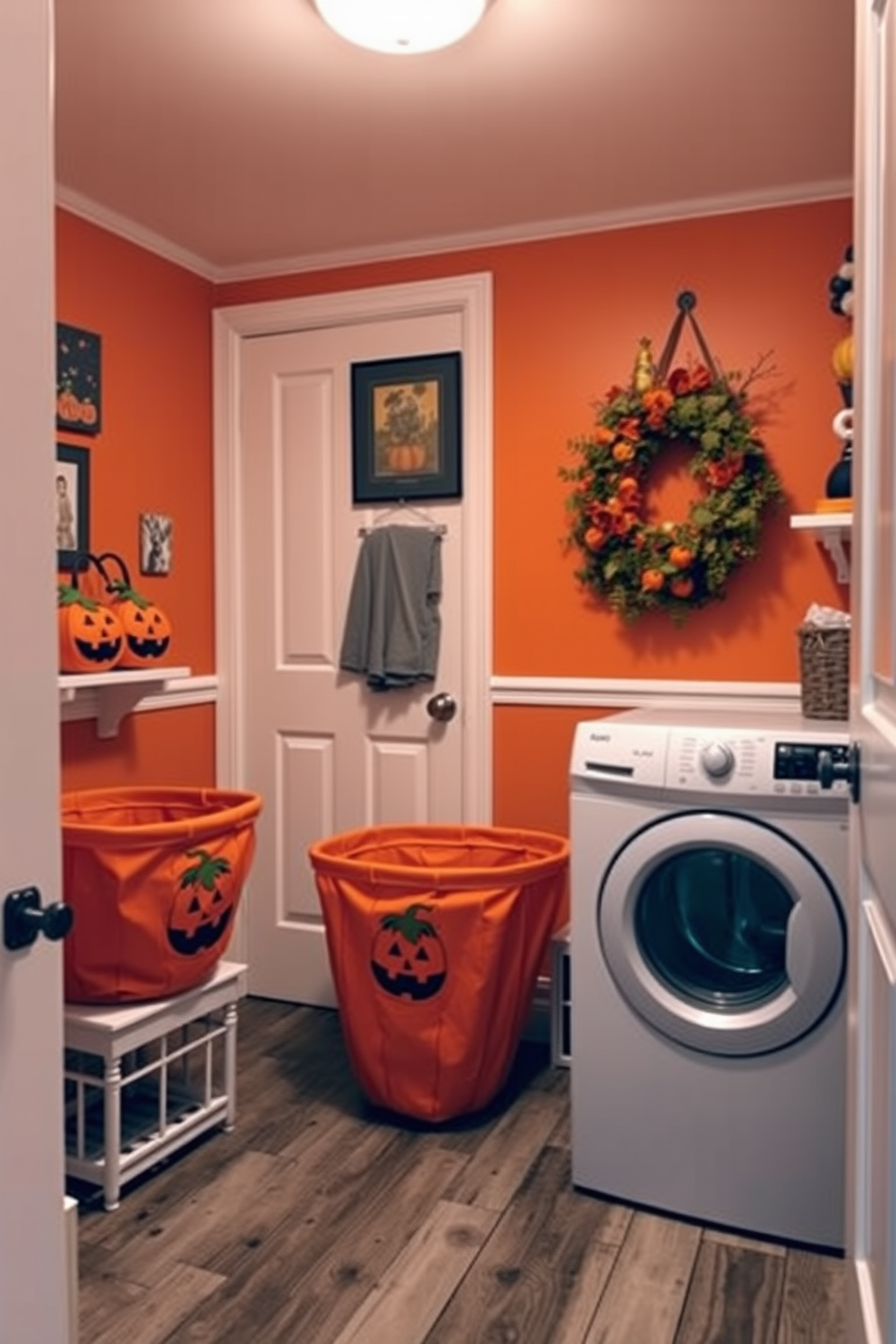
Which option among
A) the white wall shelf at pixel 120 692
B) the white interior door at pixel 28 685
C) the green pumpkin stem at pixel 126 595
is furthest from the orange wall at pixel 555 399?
the white interior door at pixel 28 685

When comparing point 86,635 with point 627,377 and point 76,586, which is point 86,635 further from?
point 627,377

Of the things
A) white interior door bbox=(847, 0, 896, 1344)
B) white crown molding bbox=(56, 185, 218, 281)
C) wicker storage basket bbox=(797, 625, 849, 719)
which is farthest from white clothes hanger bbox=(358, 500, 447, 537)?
white interior door bbox=(847, 0, 896, 1344)

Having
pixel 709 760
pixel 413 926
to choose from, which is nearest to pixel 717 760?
pixel 709 760

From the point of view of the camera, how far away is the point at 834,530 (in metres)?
2.32

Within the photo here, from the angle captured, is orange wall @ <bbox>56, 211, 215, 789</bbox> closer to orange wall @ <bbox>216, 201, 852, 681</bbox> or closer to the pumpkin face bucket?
the pumpkin face bucket

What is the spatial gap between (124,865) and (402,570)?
1.26 meters

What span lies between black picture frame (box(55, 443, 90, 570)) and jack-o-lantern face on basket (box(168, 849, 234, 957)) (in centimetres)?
91

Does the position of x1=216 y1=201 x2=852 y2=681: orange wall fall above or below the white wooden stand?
above

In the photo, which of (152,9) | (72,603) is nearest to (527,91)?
(152,9)

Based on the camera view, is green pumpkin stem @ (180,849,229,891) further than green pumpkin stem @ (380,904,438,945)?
Result: No

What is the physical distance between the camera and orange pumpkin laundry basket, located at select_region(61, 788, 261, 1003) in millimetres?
2096

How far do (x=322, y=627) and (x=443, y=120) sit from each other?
4.84ft

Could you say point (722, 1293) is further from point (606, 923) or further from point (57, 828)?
point (57, 828)

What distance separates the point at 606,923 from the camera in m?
2.12
